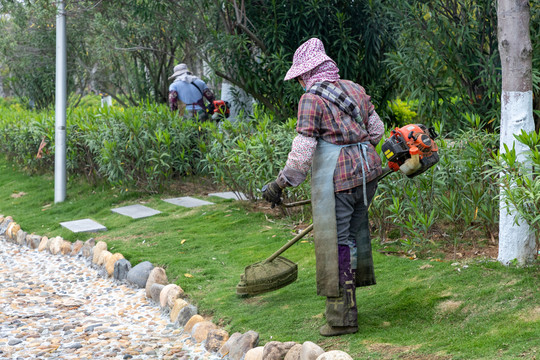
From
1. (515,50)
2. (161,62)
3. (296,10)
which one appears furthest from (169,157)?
(515,50)

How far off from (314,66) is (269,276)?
1.58 metres

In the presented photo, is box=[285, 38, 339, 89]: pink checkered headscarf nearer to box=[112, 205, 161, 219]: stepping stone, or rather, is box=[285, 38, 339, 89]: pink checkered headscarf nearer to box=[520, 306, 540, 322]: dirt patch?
box=[520, 306, 540, 322]: dirt patch

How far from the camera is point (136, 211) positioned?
887cm

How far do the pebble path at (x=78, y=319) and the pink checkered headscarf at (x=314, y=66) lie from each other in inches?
80.8

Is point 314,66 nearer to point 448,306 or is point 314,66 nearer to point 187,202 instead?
point 448,306

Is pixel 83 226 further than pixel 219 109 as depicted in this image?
No

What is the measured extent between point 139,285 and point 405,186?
2782 mm

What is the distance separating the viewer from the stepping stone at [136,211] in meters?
8.61

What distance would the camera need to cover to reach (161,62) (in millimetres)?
13266

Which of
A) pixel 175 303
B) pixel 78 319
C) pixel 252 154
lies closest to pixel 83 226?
pixel 252 154

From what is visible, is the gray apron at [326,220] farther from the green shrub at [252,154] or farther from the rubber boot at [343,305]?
Answer: the green shrub at [252,154]

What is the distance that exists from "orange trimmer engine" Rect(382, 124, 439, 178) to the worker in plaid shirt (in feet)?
0.69

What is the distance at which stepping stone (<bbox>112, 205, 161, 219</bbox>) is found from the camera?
8605mm

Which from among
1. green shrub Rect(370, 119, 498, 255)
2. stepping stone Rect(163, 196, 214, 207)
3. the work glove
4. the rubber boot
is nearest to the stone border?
the rubber boot
